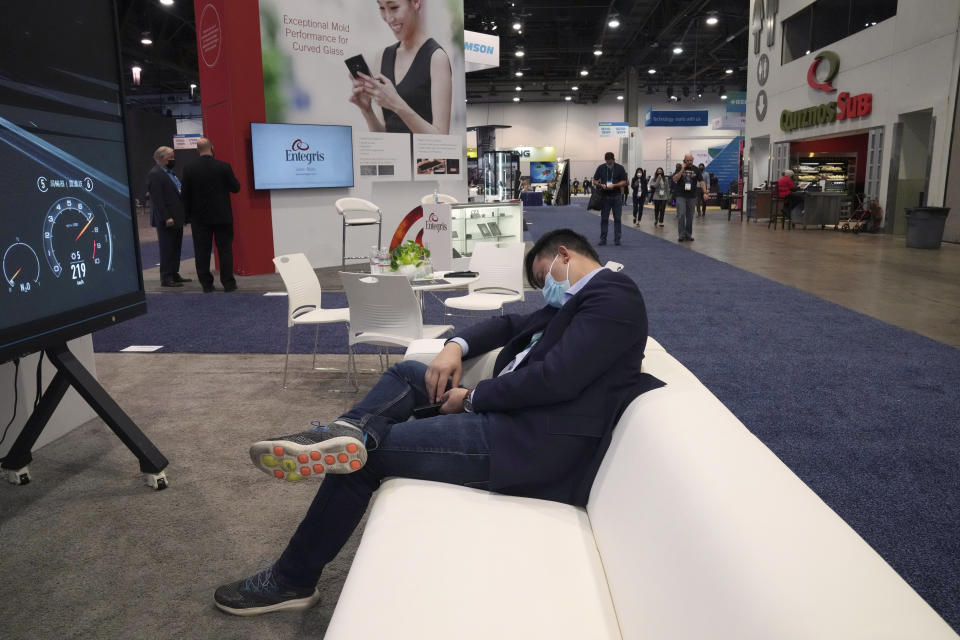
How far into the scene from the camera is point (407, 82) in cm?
1012

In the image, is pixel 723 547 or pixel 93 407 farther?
pixel 93 407

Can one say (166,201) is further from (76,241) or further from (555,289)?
(555,289)

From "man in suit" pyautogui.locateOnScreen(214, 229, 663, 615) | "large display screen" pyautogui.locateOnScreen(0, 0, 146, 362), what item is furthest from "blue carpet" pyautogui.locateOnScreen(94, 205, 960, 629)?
"large display screen" pyautogui.locateOnScreen(0, 0, 146, 362)

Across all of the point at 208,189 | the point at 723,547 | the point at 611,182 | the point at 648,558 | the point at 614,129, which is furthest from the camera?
the point at 614,129

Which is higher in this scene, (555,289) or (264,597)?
(555,289)

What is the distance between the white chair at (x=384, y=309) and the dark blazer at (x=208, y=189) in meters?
4.58

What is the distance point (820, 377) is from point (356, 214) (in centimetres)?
701

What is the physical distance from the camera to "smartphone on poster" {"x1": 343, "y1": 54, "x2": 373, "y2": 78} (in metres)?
9.54

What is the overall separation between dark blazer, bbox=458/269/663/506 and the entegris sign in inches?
580

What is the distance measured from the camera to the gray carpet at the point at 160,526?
6.71ft

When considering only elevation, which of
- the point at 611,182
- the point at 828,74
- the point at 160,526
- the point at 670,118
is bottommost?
the point at 160,526

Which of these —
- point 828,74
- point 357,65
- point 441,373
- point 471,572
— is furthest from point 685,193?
point 471,572

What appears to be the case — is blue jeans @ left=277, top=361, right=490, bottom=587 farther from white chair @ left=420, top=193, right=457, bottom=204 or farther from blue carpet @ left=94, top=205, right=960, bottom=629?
white chair @ left=420, top=193, right=457, bottom=204

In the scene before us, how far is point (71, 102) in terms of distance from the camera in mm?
2568
